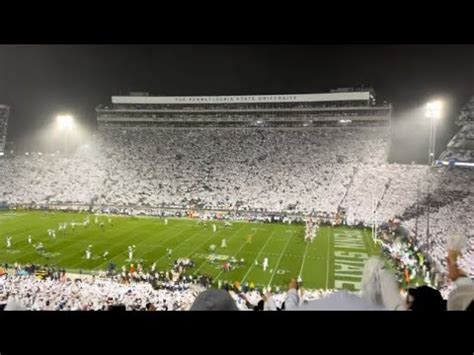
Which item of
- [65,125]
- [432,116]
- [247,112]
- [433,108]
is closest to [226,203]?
[247,112]

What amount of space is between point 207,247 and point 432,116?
8692 millimetres

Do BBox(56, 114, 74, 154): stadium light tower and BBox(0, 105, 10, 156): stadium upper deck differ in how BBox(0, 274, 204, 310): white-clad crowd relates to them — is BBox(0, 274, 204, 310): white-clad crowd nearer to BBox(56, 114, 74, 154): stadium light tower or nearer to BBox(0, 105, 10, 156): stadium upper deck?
BBox(56, 114, 74, 154): stadium light tower

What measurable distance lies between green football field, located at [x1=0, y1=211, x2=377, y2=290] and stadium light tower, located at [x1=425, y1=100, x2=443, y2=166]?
440 cm

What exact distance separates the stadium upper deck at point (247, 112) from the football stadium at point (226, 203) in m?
0.08

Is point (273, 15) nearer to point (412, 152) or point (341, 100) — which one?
point (412, 152)

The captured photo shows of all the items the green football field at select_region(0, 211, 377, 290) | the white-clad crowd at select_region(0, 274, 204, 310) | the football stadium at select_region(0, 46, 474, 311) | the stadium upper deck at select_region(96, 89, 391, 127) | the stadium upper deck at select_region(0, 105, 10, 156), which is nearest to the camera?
the white-clad crowd at select_region(0, 274, 204, 310)

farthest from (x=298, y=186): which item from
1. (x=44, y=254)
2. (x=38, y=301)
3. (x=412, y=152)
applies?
(x=38, y=301)

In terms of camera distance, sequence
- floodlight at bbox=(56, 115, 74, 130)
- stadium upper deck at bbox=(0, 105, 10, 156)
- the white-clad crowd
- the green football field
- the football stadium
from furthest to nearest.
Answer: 1. floodlight at bbox=(56, 115, 74, 130)
2. stadium upper deck at bbox=(0, 105, 10, 156)
3. the green football field
4. the football stadium
5. the white-clad crowd

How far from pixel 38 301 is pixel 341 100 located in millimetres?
16160

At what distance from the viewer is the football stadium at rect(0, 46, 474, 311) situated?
994 centimetres

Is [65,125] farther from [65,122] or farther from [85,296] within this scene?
[85,296]

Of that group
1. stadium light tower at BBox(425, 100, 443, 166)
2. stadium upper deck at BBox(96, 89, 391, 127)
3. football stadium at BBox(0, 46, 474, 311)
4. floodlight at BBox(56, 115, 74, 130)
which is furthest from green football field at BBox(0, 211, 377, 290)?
stadium upper deck at BBox(96, 89, 391, 127)

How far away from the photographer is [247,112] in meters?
21.4

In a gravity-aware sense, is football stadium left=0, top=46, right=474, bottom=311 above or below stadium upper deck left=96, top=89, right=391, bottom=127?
below
